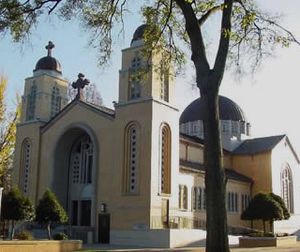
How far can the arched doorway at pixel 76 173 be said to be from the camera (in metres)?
38.4

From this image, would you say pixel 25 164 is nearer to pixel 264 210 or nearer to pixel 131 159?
pixel 131 159

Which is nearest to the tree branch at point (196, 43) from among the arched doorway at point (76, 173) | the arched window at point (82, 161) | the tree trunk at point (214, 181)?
the tree trunk at point (214, 181)

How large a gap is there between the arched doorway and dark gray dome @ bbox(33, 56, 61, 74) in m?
6.22

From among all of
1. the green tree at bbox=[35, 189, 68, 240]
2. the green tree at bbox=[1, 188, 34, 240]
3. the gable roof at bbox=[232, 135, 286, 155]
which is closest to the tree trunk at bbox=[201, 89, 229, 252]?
the green tree at bbox=[1, 188, 34, 240]

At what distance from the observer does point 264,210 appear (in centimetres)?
3194

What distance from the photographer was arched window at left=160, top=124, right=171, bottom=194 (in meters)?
34.1

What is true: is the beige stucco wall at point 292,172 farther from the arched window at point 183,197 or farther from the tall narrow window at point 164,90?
the tall narrow window at point 164,90

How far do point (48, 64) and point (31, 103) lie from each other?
11.4 feet

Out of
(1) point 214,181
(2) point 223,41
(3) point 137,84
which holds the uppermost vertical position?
(3) point 137,84

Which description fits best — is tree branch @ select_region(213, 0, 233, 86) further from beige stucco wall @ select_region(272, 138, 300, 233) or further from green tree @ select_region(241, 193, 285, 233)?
beige stucco wall @ select_region(272, 138, 300, 233)

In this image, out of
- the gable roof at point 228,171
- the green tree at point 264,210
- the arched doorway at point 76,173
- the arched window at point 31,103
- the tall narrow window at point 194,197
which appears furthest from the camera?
the arched window at point 31,103

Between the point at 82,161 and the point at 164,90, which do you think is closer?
the point at 164,90

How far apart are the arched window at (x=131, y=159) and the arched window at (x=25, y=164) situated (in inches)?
411

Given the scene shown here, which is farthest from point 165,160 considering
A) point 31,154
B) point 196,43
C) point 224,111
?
point 196,43
